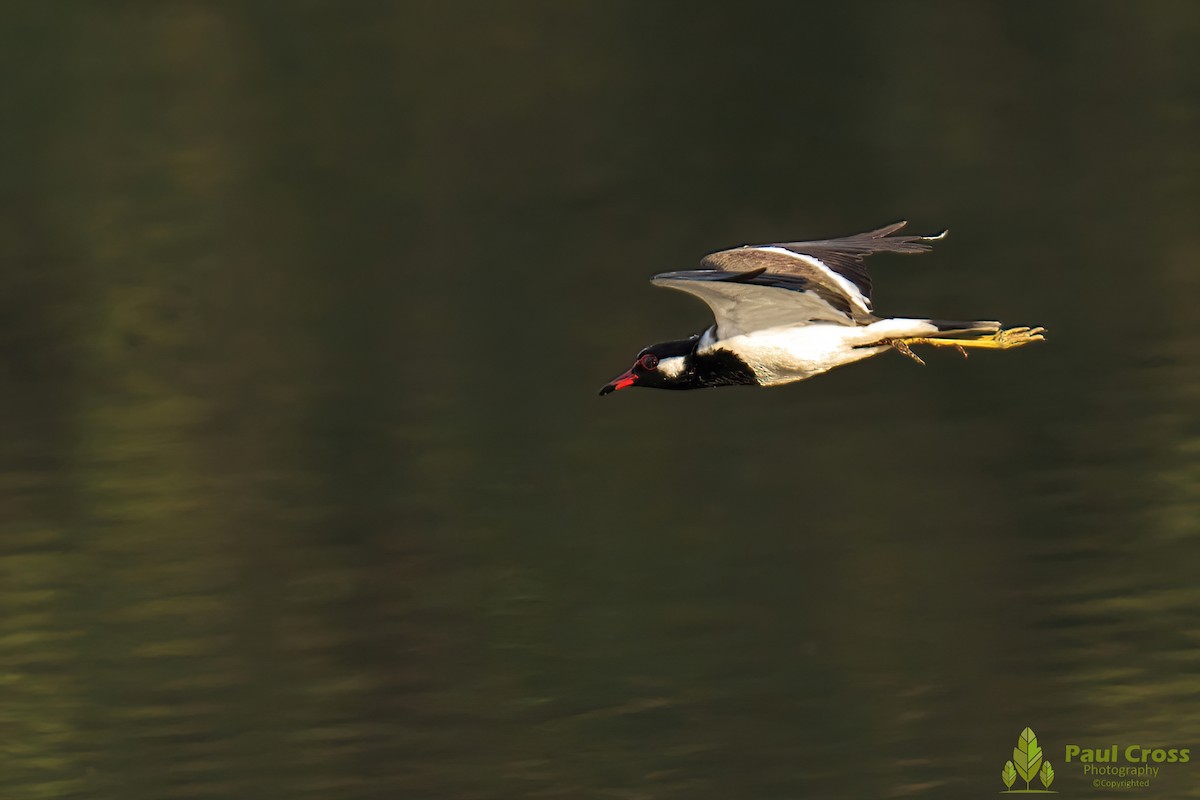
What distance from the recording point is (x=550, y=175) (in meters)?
19.3

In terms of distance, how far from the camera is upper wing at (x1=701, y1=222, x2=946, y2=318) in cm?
1014

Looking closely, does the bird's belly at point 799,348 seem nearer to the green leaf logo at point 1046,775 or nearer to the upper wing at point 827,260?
the upper wing at point 827,260

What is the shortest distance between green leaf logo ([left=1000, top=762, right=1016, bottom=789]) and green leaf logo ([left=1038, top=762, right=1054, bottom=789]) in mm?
132

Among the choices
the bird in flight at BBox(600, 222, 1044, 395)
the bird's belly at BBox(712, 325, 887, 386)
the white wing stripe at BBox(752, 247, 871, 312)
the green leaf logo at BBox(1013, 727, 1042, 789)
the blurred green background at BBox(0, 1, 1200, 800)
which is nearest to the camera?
the bird in flight at BBox(600, 222, 1044, 395)

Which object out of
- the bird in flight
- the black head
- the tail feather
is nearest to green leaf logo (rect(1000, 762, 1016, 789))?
the bird in flight

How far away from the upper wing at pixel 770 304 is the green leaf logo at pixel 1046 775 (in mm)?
2358

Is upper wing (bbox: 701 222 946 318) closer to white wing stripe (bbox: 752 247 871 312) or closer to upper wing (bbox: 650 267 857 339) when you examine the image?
white wing stripe (bbox: 752 247 871 312)

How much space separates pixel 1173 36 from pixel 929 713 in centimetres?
1260

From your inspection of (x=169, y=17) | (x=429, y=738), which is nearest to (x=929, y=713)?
(x=429, y=738)

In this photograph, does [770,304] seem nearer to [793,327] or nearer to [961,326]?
[793,327]

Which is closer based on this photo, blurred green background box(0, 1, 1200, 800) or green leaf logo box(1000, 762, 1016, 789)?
green leaf logo box(1000, 762, 1016, 789)

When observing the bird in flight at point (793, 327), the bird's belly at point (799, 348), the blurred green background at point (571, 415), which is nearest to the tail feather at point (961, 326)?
the bird in flight at point (793, 327)

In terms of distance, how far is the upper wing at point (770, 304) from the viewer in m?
9.45

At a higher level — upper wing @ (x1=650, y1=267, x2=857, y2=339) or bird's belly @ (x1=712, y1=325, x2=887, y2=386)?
upper wing @ (x1=650, y1=267, x2=857, y2=339)
